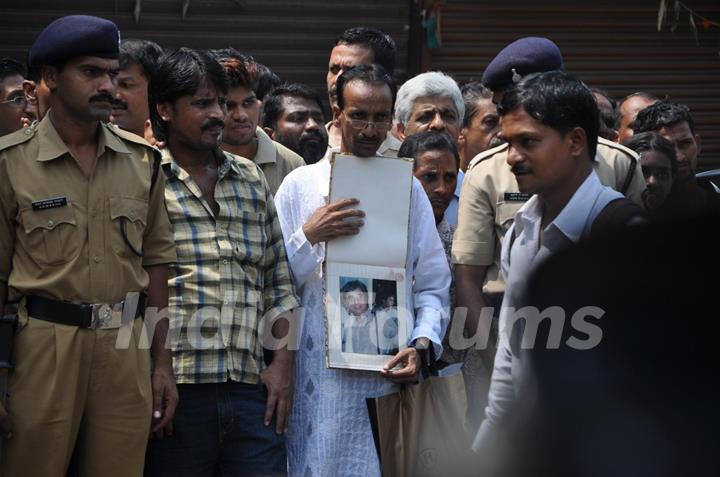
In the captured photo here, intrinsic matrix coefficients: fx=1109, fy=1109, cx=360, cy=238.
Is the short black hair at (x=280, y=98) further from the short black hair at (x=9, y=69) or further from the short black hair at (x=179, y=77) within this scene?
the short black hair at (x=179, y=77)

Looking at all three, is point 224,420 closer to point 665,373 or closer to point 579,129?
point 579,129

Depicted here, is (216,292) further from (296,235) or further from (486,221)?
(486,221)

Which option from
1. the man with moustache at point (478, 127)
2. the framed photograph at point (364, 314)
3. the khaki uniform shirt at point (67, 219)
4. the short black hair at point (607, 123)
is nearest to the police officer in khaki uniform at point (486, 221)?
the framed photograph at point (364, 314)

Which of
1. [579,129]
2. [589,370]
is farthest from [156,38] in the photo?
[589,370]

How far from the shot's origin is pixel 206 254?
377 cm

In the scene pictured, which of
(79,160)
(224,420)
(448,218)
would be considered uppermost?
(79,160)

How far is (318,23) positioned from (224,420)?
4.84m

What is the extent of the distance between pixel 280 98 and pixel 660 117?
196 cm

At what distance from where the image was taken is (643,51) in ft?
27.9

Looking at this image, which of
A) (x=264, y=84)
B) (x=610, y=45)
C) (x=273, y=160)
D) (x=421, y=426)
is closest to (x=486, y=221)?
(x=421, y=426)

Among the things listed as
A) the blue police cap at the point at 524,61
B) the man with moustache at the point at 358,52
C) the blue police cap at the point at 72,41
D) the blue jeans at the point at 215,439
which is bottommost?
the blue jeans at the point at 215,439

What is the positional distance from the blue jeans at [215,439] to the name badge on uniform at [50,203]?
74 centimetres

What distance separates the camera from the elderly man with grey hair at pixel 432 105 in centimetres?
533

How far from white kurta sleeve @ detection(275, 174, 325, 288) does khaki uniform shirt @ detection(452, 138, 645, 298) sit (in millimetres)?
562
